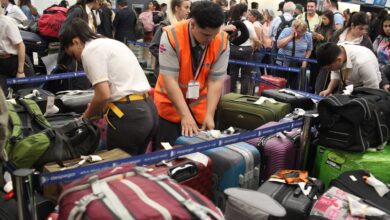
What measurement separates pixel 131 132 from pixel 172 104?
1.29 ft

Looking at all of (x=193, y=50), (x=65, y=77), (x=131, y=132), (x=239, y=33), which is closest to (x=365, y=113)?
(x=193, y=50)

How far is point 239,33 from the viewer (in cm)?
624

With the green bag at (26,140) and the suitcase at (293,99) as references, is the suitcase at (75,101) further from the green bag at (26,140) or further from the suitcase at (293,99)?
the suitcase at (293,99)

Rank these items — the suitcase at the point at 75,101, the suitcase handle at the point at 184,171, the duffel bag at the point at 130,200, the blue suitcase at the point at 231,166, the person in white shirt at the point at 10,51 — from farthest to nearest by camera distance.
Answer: the person in white shirt at the point at 10,51 → the suitcase at the point at 75,101 → the blue suitcase at the point at 231,166 → the suitcase handle at the point at 184,171 → the duffel bag at the point at 130,200

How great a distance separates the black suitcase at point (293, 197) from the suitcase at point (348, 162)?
12.4 inches

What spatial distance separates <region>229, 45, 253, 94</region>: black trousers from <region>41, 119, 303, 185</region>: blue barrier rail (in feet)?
11.2

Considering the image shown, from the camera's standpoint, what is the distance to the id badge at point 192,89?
2.84 m

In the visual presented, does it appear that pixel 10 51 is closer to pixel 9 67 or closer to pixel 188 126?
pixel 9 67

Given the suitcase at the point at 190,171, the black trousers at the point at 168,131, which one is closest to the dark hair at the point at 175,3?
the black trousers at the point at 168,131

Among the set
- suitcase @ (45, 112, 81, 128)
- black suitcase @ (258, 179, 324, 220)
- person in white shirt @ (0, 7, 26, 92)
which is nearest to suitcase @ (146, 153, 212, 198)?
black suitcase @ (258, 179, 324, 220)

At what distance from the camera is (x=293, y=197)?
234 cm

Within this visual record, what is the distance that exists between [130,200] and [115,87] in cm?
147

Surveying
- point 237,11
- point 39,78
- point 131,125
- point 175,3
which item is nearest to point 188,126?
point 131,125

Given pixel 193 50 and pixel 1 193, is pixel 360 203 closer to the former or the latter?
pixel 193 50
